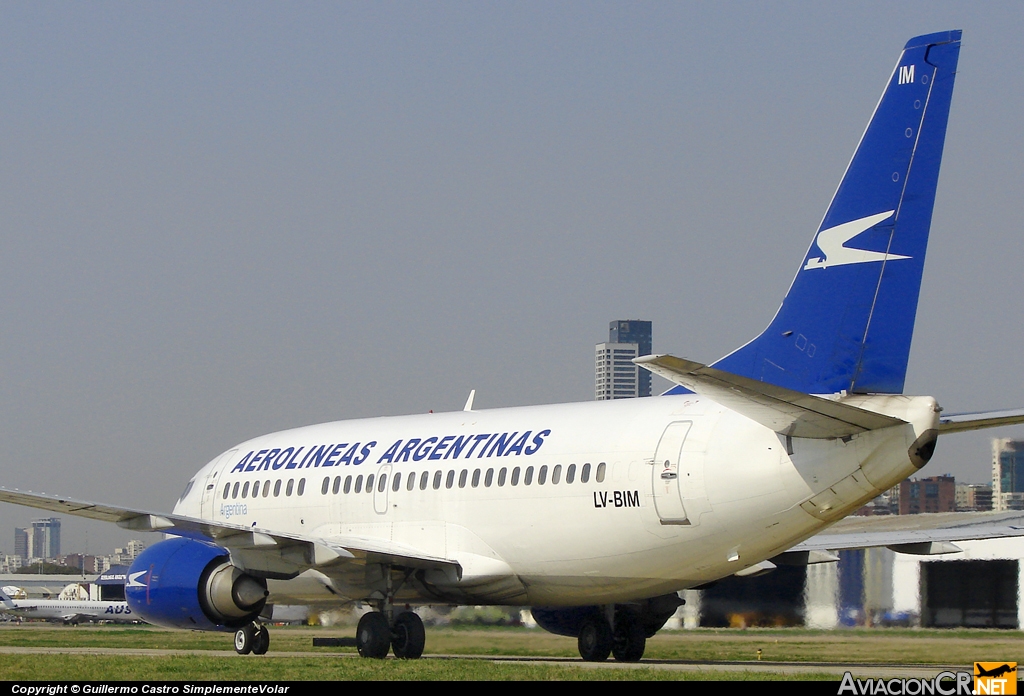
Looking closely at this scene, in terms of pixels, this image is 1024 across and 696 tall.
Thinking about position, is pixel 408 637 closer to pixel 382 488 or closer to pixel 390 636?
pixel 390 636

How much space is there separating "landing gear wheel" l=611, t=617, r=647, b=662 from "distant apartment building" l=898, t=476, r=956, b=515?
116 feet

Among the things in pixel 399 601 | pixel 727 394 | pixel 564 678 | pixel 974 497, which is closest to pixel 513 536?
pixel 399 601

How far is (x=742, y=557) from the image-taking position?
60.0ft

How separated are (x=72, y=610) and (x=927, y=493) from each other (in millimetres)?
40000

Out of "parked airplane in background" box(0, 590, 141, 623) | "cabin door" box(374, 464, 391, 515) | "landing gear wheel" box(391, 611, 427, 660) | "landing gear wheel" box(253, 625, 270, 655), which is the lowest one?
"parked airplane in background" box(0, 590, 141, 623)

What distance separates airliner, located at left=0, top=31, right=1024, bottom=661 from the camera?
16797 mm

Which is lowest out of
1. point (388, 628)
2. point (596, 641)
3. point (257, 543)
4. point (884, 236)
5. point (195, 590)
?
point (596, 641)

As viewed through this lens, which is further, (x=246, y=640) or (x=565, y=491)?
(x=246, y=640)

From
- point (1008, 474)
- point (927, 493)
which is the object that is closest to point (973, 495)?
point (927, 493)

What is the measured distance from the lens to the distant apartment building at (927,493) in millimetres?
57219

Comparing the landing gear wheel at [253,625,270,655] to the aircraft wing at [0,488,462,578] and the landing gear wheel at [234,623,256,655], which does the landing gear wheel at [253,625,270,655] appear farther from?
the aircraft wing at [0,488,462,578]

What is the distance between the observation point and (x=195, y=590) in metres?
22.1

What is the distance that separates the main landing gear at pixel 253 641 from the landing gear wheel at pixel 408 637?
12.9ft

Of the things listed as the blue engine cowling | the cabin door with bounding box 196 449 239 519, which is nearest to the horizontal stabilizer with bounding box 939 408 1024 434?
the blue engine cowling
